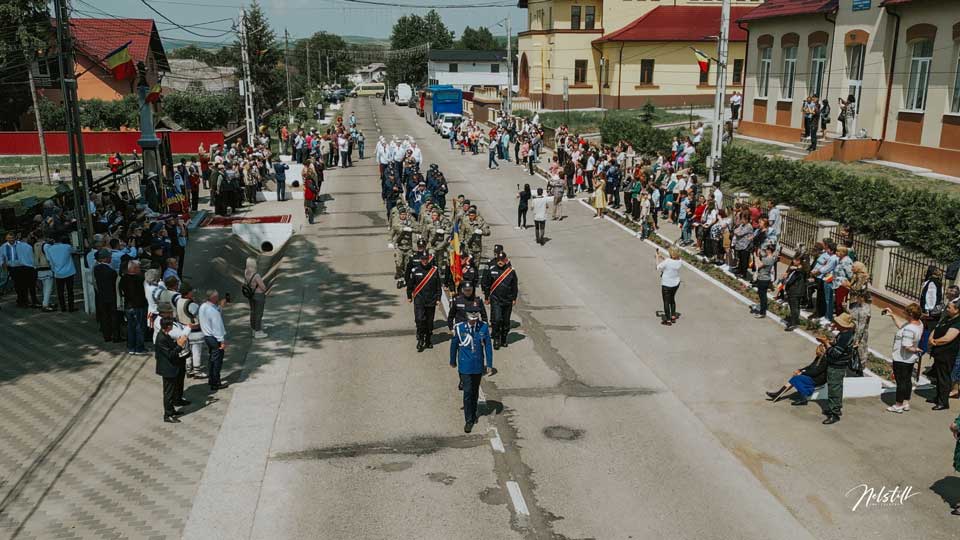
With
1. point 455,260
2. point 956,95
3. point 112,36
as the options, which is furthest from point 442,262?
point 112,36

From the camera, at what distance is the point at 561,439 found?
11406 mm

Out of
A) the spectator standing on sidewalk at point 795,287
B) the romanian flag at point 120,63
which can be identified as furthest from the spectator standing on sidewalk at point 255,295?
the spectator standing on sidewalk at point 795,287

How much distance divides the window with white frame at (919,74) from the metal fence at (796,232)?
9.03 m

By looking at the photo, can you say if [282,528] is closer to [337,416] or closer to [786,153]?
[337,416]

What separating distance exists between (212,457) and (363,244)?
13.9 meters

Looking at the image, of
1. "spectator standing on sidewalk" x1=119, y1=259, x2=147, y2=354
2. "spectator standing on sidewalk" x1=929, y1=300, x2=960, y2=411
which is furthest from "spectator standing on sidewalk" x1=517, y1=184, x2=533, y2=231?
"spectator standing on sidewalk" x1=929, y1=300, x2=960, y2=411

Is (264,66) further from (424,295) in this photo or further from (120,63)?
(424,295)

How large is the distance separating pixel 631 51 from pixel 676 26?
164 inches

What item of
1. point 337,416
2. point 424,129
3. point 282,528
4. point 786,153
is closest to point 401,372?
point 337,416

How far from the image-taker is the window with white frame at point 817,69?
32625 millimetres

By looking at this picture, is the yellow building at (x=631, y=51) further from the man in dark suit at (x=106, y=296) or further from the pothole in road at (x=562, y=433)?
the pothole in road at (x=562, y=433)

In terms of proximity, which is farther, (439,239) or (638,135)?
(638,135)

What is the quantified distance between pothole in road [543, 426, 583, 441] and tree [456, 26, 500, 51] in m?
163

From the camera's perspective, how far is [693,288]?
19.5 metres
